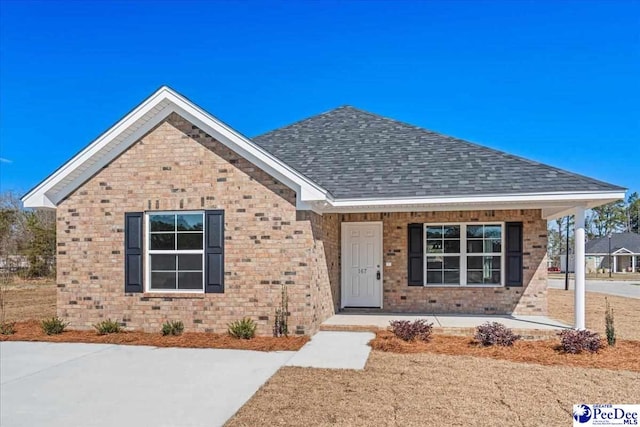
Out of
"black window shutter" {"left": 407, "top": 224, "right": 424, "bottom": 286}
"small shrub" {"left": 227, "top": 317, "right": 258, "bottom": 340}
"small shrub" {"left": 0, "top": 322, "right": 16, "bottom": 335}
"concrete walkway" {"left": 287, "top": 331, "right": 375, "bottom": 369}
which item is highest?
"black window shutter" {"left": 407, "top": 224, "right": 424, "bottom": 286}

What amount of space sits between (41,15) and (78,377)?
35.9ft

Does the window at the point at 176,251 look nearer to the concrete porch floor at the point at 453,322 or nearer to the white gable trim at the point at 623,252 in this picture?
the concrete porch floor at the point at 453,322

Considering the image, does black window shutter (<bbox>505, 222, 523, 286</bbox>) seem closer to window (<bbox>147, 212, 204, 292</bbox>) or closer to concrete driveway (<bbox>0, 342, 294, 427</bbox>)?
concrete driveway (<bbox>0, 342, 294, 427</bbox>)

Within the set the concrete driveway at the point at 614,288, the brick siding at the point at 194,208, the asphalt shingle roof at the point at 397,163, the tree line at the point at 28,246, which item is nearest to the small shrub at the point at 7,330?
the brick siding at the point at 194,208

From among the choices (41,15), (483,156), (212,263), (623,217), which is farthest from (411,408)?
(623,217)

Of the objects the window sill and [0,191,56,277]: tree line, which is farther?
[0,191,56,277]: tree line

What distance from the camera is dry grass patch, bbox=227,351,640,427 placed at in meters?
4.91

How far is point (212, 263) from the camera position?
9.41 metres

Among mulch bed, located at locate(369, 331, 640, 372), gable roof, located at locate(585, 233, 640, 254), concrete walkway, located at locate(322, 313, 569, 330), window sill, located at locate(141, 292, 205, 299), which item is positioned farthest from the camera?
gable roof, located at locate(585, 233, 640, 254)

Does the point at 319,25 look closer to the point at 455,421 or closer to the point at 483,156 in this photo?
the point at 483,156

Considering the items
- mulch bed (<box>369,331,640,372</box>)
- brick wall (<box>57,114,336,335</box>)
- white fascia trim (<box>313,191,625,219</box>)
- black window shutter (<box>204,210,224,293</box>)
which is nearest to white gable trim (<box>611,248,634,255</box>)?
white fascia trim (<box>313,191,625,219</box>)

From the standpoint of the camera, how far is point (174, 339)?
8953 mm

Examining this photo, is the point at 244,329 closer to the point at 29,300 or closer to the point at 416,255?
the point at 416,255

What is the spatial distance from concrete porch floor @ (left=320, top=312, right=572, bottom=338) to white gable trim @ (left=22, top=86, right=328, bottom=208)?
116 inches
